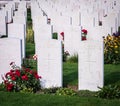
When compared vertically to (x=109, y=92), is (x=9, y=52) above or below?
above

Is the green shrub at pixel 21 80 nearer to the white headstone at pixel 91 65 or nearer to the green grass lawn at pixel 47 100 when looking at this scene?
the green grass lawn at pixel 47 100

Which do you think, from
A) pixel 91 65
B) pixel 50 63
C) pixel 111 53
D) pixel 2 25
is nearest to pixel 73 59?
pixel 111 53

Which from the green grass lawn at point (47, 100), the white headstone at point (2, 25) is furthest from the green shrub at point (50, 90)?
the white headstone at point (2, 25)

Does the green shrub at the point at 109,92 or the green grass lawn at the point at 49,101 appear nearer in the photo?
the green grass lawn at the point at 49,101

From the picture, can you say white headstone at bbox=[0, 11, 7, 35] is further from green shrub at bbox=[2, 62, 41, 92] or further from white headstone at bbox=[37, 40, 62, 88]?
green shrub at bbox=[2, 62, 41, 92]

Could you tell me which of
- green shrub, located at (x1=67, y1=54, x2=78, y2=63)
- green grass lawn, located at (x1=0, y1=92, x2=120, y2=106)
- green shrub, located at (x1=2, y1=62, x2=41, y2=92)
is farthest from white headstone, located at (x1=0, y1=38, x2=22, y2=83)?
green shrub, located at (x1=67, y1=54, x2=78, y2=63)

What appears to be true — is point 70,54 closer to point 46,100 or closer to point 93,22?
point 93,22

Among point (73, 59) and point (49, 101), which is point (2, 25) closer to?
point (73, 59)

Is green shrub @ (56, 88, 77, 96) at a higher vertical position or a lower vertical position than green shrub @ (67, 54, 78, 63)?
lower

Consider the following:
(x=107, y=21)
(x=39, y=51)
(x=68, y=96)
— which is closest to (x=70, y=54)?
(x=107, y=21)

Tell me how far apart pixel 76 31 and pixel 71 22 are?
8.04ft

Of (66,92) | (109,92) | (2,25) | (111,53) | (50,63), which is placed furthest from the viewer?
(2,25)

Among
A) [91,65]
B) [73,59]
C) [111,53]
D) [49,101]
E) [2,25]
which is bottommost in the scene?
[49,101]

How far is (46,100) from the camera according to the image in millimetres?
8250
